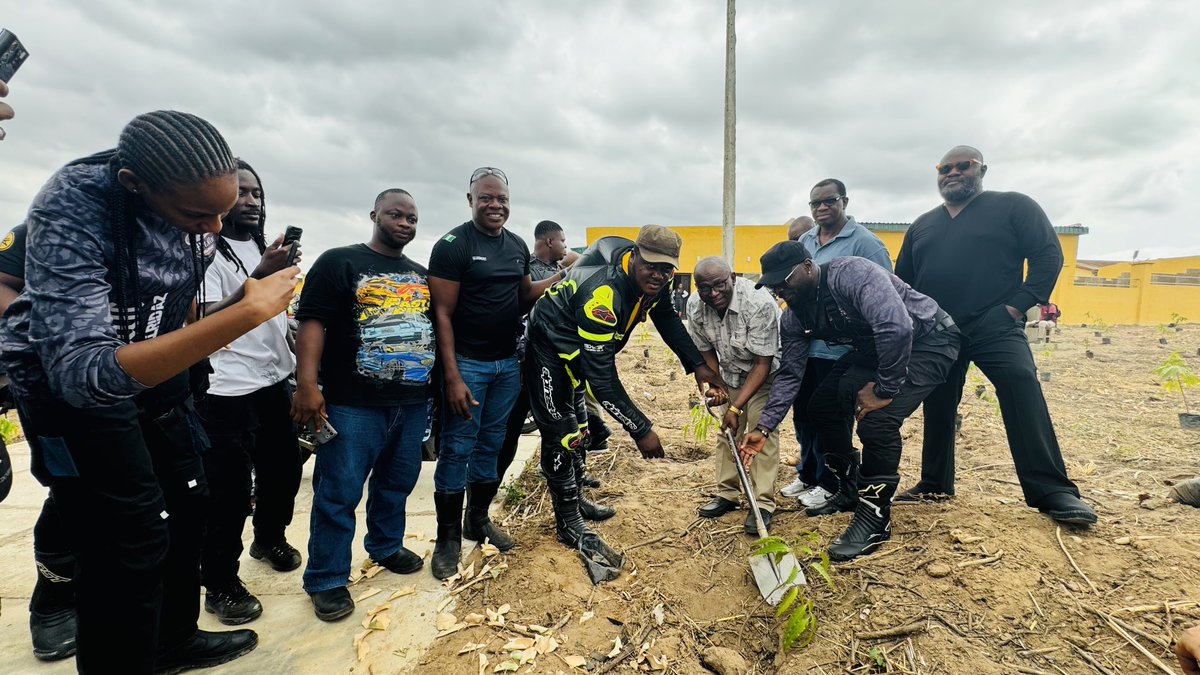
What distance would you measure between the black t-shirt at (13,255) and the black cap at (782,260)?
10.0 ft

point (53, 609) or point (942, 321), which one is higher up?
point (942, 321)

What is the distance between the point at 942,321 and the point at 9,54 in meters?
4.07

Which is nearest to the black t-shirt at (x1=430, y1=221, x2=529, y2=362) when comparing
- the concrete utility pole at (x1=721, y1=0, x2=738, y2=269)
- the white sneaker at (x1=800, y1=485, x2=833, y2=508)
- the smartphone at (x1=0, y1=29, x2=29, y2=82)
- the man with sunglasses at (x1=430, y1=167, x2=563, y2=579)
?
the man with sunglasses at (x1=430, y1=167, x2=563, y2=579)

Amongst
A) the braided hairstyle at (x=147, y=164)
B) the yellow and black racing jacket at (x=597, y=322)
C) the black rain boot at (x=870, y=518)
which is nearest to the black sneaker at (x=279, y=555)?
the yellow and black racing jacket at (x=597, y=322)

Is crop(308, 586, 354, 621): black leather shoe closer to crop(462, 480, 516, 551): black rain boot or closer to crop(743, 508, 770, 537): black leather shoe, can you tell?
crop(462, 480, 516, 551): black rain boot

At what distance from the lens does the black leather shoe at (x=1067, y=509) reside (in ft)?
9.43

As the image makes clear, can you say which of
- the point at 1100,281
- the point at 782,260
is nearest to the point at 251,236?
the point at 782,260

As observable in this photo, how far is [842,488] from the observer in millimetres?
3520

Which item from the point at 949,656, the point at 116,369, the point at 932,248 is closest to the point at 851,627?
the point at 949,656

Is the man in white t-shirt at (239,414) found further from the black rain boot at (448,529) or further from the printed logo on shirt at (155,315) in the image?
the black rain boot at (448,529)

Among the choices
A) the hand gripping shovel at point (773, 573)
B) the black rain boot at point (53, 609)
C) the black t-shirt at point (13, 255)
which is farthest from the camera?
the hand gripping shovel at point (773, 573)

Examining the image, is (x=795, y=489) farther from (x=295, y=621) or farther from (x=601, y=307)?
(x=295, y=621)

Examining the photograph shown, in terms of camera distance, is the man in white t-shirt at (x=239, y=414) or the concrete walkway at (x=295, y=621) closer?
the concrete walkway at (x=295, y=621)

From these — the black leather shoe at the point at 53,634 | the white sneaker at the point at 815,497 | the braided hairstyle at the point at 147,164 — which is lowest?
the white sneaker at the point at 815,497
